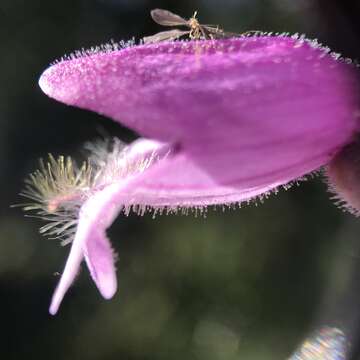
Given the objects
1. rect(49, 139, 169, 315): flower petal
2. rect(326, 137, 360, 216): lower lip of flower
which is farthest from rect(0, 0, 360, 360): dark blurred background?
rect(49, 139, 169, 315): flower petal

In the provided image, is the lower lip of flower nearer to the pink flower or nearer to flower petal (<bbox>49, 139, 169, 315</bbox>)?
the pink flower

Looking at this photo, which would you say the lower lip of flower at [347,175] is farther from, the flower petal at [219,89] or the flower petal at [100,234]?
the flower petal at [100,234]

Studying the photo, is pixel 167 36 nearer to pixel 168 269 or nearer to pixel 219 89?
pixel 219 89

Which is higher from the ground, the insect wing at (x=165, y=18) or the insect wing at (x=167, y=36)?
the insect wing at (x=165, y=18)

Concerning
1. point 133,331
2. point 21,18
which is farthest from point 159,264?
point 21,18

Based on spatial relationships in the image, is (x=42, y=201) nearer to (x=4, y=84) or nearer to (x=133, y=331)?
(x=133, y=331)

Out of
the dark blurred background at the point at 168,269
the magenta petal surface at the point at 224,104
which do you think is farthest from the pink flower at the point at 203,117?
the dark blurred background at the point at 168,269
